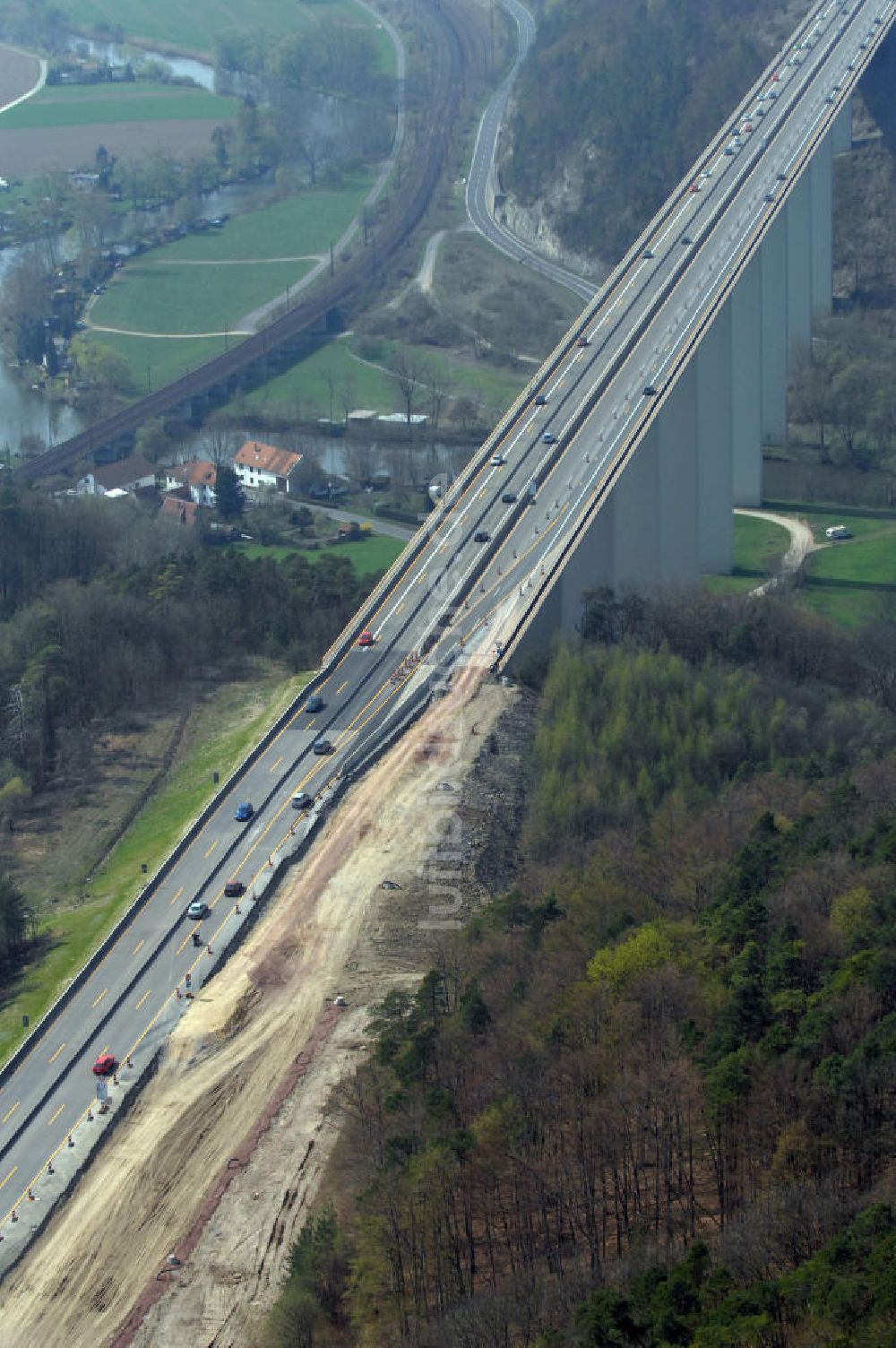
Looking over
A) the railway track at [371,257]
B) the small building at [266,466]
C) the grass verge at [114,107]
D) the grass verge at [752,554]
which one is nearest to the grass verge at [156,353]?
the railway track at [371,257]

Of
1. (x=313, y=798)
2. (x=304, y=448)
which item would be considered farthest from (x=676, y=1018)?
(x=304, y=448)

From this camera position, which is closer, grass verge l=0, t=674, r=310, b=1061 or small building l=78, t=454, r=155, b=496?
grass verge l=0, t=674, r=310, b=1061

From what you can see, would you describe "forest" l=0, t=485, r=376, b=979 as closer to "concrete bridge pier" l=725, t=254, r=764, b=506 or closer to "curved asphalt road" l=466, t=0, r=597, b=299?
"concrete bridge pier" l=725, t=254, r=764, b=506

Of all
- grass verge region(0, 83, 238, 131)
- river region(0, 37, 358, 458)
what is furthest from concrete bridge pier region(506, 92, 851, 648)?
grass verge region(0, 83, 238, 131)

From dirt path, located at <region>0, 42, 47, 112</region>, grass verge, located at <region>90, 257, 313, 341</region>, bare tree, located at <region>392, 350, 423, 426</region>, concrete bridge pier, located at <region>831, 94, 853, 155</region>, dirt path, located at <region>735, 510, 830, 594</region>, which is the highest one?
dirt path, located at <region>0, 42, 47, 112</region>

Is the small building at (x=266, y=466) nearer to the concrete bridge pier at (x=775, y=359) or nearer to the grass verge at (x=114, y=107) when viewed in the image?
the concrete bridge pier at (x=775, y=359)

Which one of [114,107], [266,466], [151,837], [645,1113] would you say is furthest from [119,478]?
[114,107]
